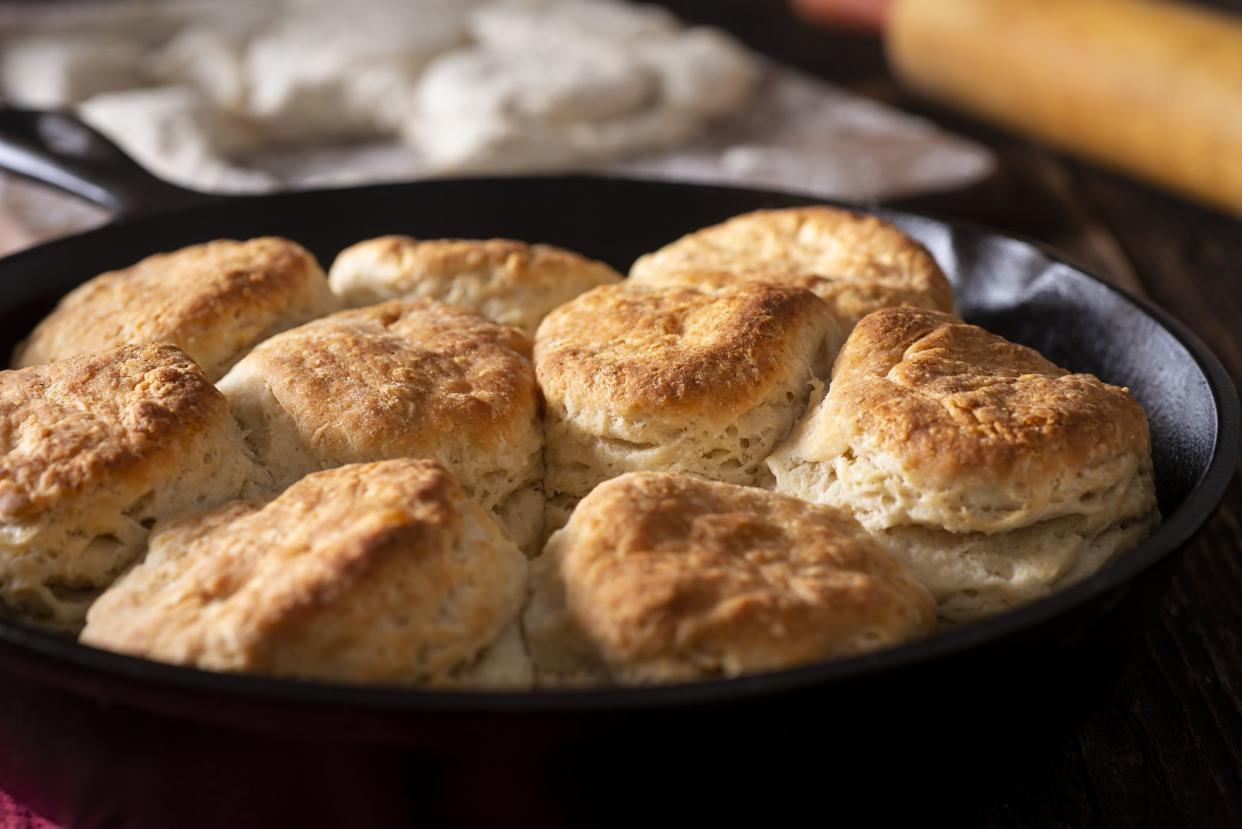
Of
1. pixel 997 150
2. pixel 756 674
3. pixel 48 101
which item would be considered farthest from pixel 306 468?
pixel 997 150

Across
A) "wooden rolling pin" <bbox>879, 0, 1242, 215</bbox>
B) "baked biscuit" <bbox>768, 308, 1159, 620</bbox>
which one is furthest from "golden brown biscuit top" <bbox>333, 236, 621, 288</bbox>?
"wooden rolling pin" <bbox>879, 0, 1242, 215</bbox>

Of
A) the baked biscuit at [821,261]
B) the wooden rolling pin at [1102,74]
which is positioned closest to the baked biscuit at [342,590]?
the baked biscuit at [821,261]

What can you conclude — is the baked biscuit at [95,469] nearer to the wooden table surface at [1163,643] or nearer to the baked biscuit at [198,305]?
the baked biscuit at [198,305]

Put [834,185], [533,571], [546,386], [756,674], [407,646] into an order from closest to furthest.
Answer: [756,674], [407,646], [533,571], [546,386], [834,185]

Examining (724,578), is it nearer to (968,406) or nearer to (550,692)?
(550,692)

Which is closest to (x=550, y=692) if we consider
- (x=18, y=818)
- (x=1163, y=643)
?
(x=18, y=818)

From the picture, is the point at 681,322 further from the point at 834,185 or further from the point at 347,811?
the point at 834,185
